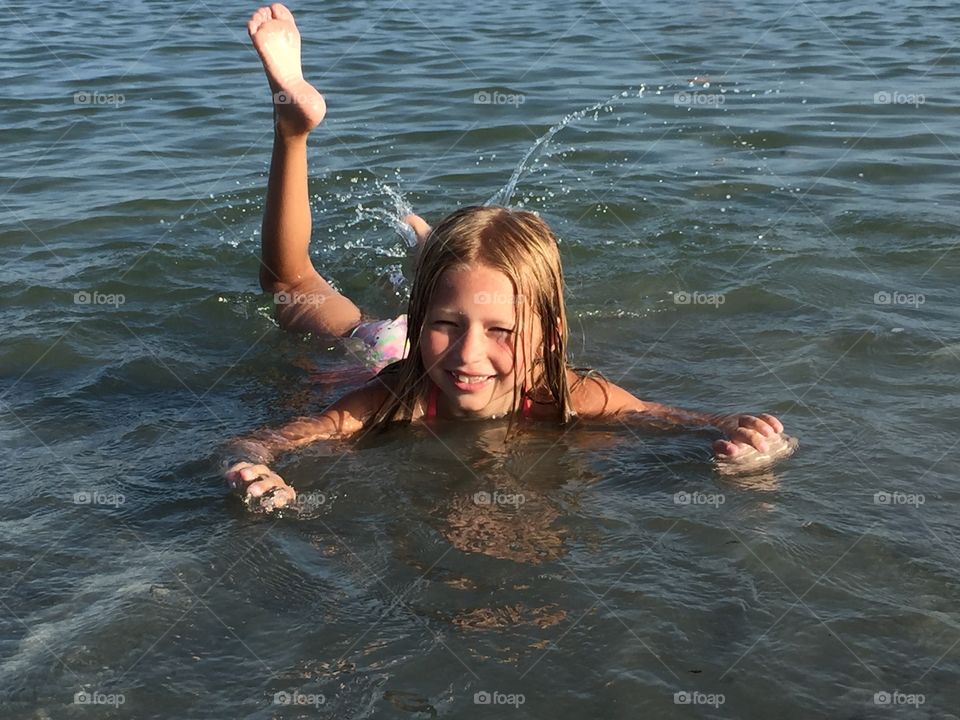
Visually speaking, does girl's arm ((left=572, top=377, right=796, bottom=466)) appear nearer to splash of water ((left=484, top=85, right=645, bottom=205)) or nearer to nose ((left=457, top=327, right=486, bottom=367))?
nose ((left=457, top=327, right=486, bottom=367))

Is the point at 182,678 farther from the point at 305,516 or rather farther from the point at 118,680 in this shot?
the point at 305,516

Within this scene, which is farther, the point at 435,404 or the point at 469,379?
the point at 435,404

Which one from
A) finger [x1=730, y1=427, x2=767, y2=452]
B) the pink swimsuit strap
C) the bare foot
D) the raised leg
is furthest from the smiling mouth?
the bare foot

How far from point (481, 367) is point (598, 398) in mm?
580

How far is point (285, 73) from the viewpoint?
5266mm

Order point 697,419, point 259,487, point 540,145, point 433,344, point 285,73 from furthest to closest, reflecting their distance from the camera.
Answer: point 540,145, point 285,73, point 697,419, point 433,344, point 259,487

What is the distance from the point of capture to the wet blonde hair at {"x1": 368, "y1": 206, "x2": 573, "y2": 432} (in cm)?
430

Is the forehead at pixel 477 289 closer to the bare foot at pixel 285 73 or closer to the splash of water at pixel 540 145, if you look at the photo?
the bare foot at pixel 285 73

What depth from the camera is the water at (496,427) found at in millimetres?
3164

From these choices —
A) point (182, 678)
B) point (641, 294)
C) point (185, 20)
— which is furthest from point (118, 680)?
point (185, 20)

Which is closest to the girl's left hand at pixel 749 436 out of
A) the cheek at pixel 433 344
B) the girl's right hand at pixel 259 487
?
the cheek at pixel 433 344

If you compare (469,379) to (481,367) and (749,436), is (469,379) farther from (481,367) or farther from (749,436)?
(749,436)

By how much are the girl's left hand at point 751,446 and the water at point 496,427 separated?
0.07m

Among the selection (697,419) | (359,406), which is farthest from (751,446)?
(359,406)
